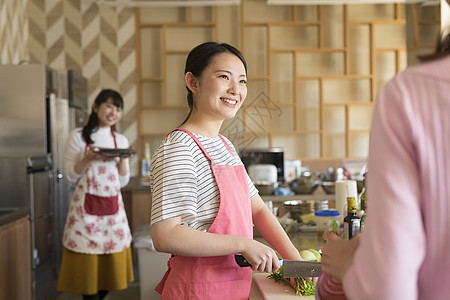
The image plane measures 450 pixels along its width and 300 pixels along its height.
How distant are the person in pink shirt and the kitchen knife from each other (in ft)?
2.15

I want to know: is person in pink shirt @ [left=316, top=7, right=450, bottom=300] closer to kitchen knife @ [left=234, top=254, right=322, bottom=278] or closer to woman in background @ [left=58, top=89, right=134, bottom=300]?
kitchen knife @ [left=234, top=254, right=322, bottom=278]

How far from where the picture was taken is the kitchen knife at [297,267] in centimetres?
128

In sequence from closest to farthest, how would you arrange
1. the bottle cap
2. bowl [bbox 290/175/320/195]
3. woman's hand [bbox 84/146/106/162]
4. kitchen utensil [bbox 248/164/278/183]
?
the bottle cap, woman's hand [bbox 84/146/106/162], bowl [bbox 290/175/320/195], kitchen utensil [bbox 248/164/278/183]

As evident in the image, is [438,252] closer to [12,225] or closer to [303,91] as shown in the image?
[12,225]

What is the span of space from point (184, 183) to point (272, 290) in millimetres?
407

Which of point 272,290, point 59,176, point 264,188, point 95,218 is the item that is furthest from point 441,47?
point 59,176

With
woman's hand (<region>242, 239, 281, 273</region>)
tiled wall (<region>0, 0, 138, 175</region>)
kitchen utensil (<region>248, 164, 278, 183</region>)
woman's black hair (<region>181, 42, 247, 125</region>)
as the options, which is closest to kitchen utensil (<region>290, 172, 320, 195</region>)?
kitchen utensil (<region>248, 164, 278, 183</region>)

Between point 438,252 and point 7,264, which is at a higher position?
point 438,252

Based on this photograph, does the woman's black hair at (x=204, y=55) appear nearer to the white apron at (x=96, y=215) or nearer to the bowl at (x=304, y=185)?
the white apron at (x=96, y=215)

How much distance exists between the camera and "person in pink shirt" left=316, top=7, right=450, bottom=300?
0.60 meters

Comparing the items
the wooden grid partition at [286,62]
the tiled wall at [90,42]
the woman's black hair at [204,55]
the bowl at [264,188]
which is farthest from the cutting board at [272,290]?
the tiled wall at [90,42]

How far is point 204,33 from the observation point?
19.8ft

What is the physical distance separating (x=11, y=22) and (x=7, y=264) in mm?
3051

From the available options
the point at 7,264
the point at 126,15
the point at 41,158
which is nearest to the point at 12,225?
the point at 7,264
